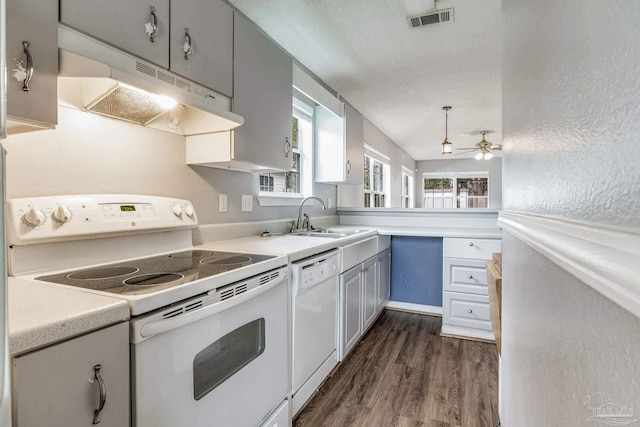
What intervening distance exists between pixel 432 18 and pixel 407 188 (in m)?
6.70

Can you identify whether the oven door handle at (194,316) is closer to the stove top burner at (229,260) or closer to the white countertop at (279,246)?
the stove top burner at (229,260)

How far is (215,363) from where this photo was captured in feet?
3.74

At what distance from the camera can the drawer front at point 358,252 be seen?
7.52 feet

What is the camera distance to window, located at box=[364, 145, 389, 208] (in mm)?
5132

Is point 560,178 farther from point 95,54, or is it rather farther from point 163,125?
point 163,125

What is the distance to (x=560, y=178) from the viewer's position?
541 millimetres

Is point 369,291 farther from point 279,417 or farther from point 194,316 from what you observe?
point 194,316

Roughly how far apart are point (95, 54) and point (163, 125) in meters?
0.61

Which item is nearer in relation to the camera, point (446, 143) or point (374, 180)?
point (446, 143)

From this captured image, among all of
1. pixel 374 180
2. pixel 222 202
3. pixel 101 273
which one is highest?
pixel 374 180

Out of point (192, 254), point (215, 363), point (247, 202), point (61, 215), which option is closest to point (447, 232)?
point (247, 202)

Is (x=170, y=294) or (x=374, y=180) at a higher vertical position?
(x=374, y=180)

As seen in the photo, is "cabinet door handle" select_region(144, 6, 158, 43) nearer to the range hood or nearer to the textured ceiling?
the range hood

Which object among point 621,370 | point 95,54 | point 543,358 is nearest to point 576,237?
point 621,370
